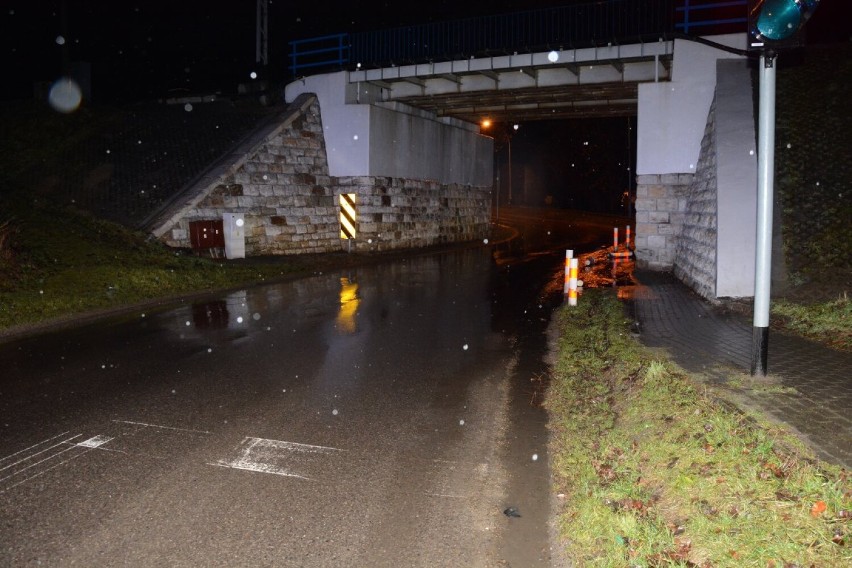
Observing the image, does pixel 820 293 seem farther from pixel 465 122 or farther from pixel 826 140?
pixel 465 122

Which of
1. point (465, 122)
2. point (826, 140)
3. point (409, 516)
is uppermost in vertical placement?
point (465, 122)

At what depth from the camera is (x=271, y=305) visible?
44.8ft

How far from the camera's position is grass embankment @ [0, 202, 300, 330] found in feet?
41.8

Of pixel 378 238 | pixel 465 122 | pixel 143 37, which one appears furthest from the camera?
pixel 143 37

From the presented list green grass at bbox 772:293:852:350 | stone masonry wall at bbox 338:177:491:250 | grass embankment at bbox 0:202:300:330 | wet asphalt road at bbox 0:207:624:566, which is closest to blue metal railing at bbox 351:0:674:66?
stone masonry wall at bbox 338:177:491:250

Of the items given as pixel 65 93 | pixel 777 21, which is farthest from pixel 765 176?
pixel 65 93

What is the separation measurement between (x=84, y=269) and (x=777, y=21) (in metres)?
14.3

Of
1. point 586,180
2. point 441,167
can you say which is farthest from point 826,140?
point 586,180

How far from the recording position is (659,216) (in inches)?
764

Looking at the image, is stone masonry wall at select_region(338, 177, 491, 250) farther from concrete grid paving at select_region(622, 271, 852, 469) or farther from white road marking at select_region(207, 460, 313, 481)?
white road marking at select_region(207, 460, 313, 481)

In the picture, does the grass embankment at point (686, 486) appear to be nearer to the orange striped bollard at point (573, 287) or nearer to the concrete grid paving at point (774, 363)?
the concrete grid paving at point (774, 363)

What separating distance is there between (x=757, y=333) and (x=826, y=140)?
10.3 meters

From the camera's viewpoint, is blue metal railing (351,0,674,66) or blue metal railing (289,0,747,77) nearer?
blue metal railing (289,0,747,77)

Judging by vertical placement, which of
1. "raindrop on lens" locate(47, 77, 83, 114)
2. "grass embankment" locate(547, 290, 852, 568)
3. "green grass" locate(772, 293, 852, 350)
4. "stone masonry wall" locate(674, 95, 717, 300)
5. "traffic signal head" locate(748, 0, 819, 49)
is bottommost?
"grass embankment" locate(547, 290, 852, 568)
